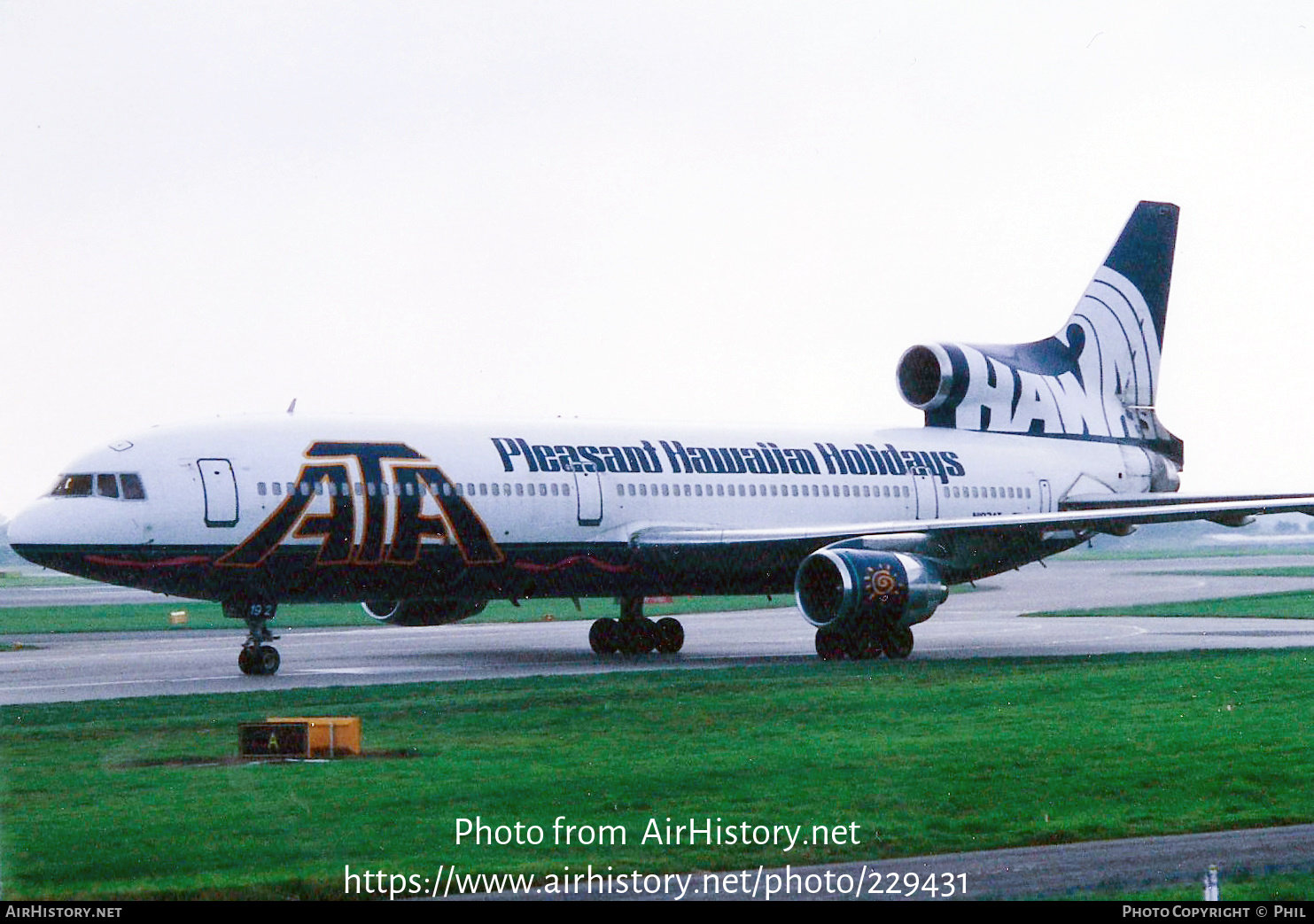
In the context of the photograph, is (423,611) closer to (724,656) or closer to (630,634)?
(630,634)

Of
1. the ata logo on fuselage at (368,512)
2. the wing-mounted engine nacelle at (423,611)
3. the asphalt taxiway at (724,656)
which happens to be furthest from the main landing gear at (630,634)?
the ata logo on fuselage at (368,512)

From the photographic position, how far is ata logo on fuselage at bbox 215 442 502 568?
31938 millimetres

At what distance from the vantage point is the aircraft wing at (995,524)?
1425 inches

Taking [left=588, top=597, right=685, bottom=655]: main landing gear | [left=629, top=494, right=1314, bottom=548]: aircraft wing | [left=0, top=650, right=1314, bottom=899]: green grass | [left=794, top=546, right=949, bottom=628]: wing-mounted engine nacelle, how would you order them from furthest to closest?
[left=588, top=597, right=685, bottom=655]: main landing gear
[left=629, top=494, right=1314, bottom=548]: aircraft wing
[left=794, top=546, right=949, bottom=628]: wing-mounted engine nacelle
[left=0, top=650, right=1314, bottom=899]: green grass

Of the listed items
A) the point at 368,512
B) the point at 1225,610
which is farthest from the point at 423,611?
the point at 1225,610

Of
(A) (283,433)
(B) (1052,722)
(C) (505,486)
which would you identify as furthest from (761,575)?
(B) (1052,722)

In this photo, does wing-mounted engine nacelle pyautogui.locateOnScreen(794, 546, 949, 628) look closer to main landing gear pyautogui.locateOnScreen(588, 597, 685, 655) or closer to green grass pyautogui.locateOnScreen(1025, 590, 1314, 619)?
main landing gear pyautogui.locateOnScreen(588, 597, 685, 655)

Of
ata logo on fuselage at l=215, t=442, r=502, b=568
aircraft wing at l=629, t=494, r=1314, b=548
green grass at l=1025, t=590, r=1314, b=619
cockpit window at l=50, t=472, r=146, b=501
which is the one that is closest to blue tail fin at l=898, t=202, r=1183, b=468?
green grass at l=1025, t=590, r=1314, b=619

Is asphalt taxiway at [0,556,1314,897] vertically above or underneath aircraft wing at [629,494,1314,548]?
underneath

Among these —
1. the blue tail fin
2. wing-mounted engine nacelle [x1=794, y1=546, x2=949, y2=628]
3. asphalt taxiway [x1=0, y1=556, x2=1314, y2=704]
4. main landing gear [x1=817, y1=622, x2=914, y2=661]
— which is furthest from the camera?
the blue tail fin

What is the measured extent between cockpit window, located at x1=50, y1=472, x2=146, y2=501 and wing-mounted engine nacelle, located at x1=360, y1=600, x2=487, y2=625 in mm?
7468

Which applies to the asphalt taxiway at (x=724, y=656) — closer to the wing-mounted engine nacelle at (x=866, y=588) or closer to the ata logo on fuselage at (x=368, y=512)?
the wing-mounted engine nacelle at (x=866, y=588)

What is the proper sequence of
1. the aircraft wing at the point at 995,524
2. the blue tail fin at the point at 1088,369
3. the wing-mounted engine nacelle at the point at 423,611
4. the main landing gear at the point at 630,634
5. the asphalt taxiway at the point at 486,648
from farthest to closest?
the blue tail fin at the point at 1088,369
the main landing gear at the point at 630,634
the wing-mounted engine nacelle at the point at 423,611
the aircraft wing at the point at 995,524
the asphalt taxiway at the point at 486,648

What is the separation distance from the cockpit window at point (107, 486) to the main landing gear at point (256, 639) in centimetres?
256
